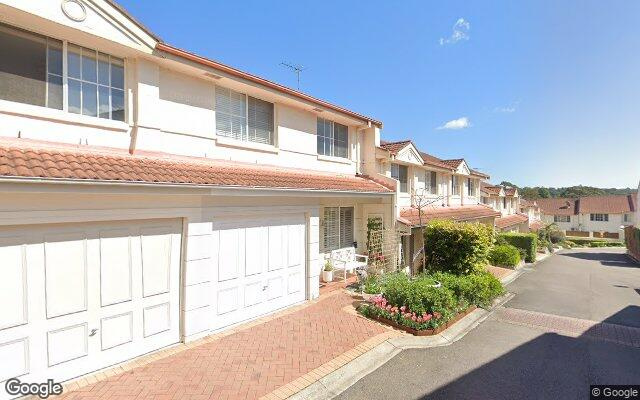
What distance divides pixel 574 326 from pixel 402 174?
9172mm

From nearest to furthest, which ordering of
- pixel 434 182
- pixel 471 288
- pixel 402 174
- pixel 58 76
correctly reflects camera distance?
pixel 58 76, pixel 471 288, pixel 402 174, pixel 434 182

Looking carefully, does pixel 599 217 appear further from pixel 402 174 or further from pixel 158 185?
pixel 158 185

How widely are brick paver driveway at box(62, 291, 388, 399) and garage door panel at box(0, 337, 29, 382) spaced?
0.77 metres

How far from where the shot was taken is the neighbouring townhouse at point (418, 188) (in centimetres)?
1409

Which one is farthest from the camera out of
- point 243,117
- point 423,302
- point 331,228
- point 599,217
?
point 599,217

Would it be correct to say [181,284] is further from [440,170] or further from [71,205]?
[440,170]

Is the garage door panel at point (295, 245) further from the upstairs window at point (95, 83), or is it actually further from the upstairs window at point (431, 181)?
the upstairs window at point (431, 181)

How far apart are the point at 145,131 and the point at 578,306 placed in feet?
49.0

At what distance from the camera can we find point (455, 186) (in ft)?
74.2

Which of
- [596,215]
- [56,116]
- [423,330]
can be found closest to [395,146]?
[423,330]

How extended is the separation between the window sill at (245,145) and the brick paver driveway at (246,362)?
15.6 ft

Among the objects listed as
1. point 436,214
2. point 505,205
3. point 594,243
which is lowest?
point 594,243

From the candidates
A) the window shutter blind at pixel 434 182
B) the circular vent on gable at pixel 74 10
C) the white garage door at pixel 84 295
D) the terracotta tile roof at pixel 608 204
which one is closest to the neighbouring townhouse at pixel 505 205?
the window shutter blind at pixel 434 182

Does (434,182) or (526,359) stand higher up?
(434,182)
